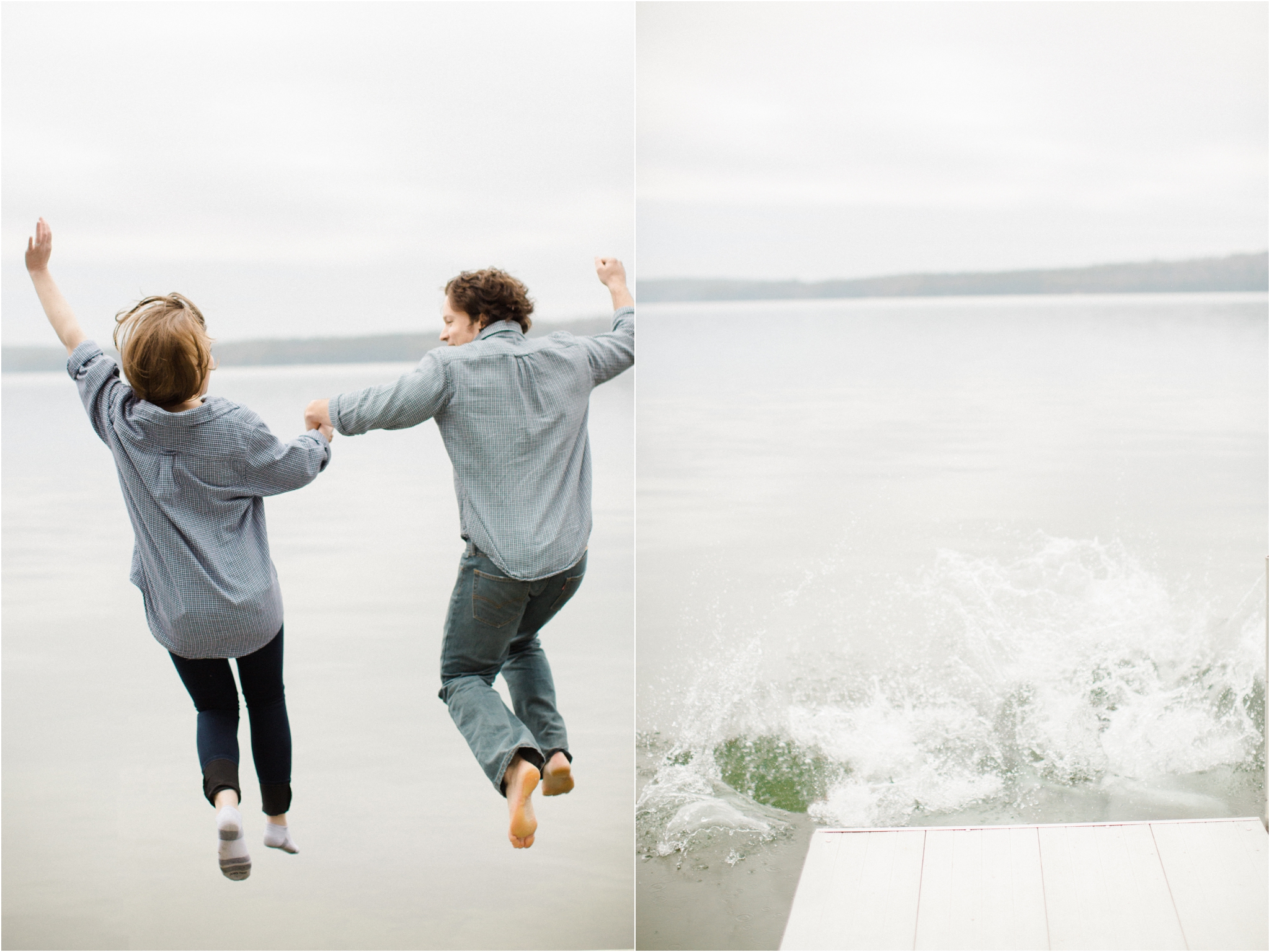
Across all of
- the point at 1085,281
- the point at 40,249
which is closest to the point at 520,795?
the point at 40,249

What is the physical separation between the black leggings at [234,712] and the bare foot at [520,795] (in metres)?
0.55

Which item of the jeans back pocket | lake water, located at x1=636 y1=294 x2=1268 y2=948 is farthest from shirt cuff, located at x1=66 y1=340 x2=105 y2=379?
lake water, located at x1=636 y1=294 x2=1268 y2=948

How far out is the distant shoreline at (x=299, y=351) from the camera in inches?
104

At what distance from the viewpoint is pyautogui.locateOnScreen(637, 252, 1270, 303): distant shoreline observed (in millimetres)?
2934

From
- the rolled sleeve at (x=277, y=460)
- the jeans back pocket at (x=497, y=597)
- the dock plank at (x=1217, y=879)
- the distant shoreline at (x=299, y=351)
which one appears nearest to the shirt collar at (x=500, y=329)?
the distant shoreline at (x=299, y=351)

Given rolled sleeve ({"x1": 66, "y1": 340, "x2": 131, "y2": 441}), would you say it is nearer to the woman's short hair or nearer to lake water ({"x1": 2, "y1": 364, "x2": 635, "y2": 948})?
the woman's short hair

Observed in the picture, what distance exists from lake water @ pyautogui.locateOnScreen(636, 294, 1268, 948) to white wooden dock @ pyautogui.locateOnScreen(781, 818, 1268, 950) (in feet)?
0.23

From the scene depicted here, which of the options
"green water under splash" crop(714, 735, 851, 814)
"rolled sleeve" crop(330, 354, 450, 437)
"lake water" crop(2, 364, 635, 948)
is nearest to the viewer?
"rolled sleeve" crop(330, 354, 450, 437)

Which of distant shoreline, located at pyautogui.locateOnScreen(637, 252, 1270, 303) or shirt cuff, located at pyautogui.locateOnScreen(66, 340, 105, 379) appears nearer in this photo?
shirt cuff, located at pyautogui.locateOnScreen(66, 340, 105, 379)

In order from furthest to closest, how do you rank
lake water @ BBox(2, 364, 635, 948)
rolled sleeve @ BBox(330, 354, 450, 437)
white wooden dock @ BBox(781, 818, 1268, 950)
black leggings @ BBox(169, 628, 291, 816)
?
white wooden dock @ BBox(781, 818, 1268, 950)
lake water @ BBox(2, 364, 635, 948)
black leggings @ BBox(169, 628, 291, 816)
rolled sleeve @ BBox(330, 354, 450, 437)

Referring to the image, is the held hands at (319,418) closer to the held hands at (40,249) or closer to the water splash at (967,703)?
the held hands at (40,249)

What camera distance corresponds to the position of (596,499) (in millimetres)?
2717

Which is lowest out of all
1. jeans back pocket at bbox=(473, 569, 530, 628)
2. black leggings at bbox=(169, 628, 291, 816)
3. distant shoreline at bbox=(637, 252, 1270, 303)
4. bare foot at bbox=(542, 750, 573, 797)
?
bare foot at bbox=(542, 750, 573, 797)

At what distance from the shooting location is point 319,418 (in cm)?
252
